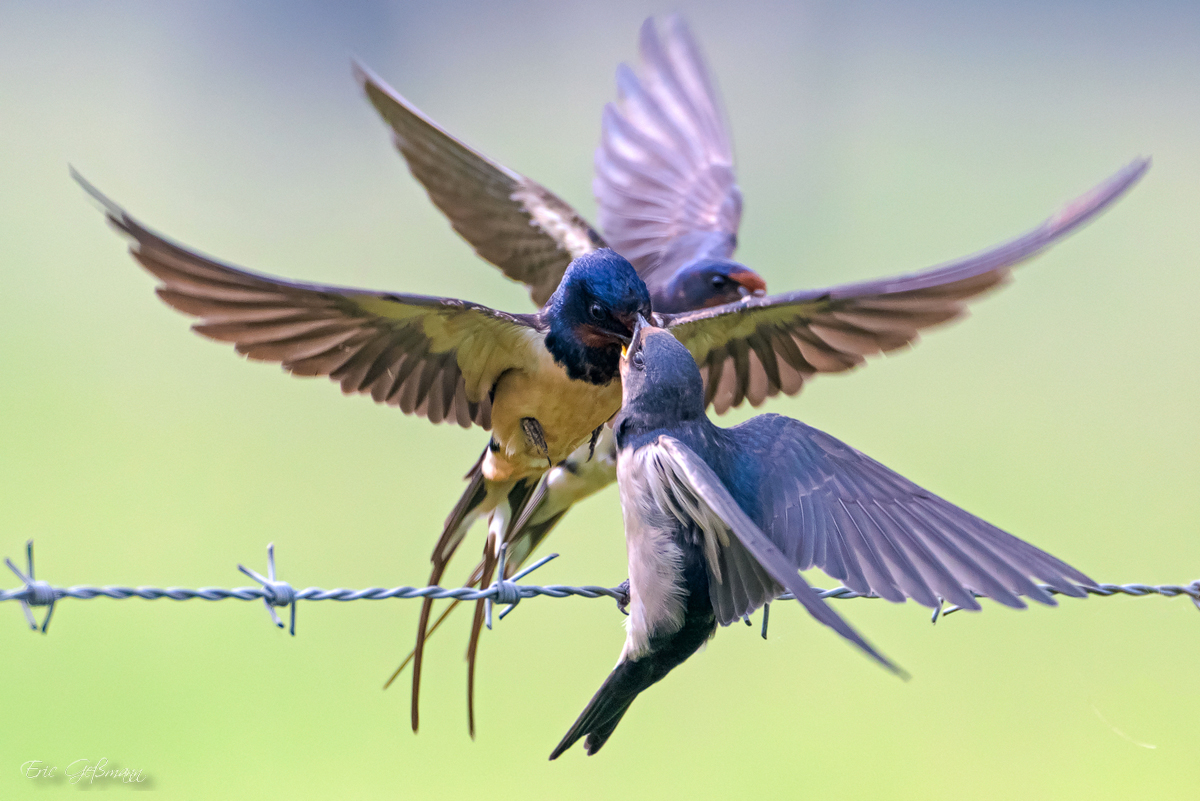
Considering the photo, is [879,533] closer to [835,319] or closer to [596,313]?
[596,313]

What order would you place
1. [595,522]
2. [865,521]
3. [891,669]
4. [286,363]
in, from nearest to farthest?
[891,669] → [865,521] → [286,363] → [595,522]

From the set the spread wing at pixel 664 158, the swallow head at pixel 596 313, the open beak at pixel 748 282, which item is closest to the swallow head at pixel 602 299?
the swallow head at pixel 596 313

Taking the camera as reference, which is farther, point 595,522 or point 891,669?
point 595,522

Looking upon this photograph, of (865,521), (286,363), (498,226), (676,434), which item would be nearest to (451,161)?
(498,226)

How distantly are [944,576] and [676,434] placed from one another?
51 cm

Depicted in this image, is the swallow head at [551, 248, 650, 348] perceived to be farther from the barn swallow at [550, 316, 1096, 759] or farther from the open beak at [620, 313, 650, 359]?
the barn swallow at [550, 316, 1096, 759]

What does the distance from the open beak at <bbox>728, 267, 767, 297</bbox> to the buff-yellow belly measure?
926 mm

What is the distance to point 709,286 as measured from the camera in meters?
3.72

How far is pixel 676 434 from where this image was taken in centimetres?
197

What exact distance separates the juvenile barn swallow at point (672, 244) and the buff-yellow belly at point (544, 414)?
0.46 feet

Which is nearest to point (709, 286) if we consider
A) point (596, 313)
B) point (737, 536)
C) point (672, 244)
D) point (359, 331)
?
point (672, 244)

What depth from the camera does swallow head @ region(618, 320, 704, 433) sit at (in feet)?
6.57

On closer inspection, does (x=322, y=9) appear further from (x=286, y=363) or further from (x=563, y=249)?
(x=286, y=363)

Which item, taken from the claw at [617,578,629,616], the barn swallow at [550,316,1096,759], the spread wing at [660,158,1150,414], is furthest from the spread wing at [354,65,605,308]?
the barn swallow at [550,316,1096,759]
